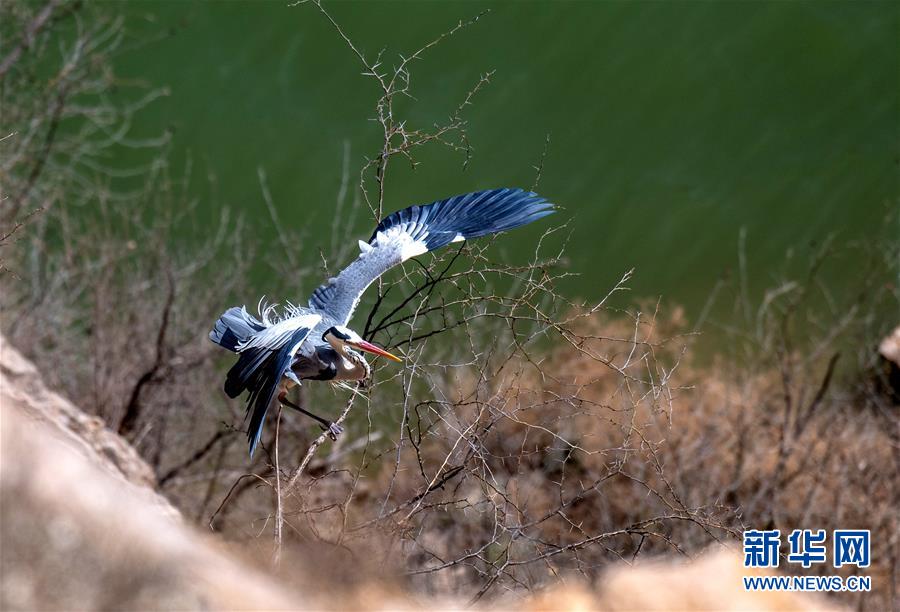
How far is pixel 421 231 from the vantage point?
522 centimetres

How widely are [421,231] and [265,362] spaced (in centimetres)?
100

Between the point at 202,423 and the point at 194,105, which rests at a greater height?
the point at 194,105

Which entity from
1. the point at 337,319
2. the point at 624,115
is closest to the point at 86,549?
the point at 337,319

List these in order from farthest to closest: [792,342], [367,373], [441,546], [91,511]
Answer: [792,342], [441,546], [367,373], [91,511]

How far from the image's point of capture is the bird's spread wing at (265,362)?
4504 mm

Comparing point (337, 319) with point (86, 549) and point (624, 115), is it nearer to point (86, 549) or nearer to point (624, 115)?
point (86, 549)

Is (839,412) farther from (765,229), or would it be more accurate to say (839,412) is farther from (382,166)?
(382,166)

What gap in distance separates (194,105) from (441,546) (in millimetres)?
6590

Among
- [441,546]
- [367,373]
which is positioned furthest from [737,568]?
[441,546]

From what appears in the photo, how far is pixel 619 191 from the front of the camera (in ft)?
41.9

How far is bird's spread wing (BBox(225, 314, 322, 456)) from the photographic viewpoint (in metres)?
4.50

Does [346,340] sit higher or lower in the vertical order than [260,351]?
higher

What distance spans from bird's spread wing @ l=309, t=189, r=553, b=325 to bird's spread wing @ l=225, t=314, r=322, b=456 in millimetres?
241

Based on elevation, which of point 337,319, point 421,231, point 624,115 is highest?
point 624,115
